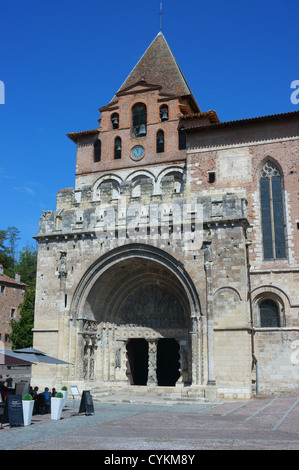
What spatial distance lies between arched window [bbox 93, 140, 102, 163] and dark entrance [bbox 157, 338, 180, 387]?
11.7m

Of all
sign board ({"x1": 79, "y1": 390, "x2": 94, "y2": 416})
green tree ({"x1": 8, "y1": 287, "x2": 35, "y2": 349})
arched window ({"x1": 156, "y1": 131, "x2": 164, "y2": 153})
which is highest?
arched window ({"x1": 156, "y1": 131, "x2": 164, "y2": 153})

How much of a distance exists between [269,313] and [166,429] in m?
12.7

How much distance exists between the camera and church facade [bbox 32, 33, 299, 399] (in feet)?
63.3

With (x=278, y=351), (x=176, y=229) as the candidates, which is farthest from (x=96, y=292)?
(x=278, y=351)

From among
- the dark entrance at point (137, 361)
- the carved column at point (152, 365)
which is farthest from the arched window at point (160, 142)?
the carved column at point (152, 365)

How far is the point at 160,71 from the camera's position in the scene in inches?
1261

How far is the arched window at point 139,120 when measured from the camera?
28953 mm

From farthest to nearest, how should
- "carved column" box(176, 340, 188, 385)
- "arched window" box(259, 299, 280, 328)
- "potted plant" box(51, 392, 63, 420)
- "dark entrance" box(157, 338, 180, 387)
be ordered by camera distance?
"dark entrance" box(157, 338, 180, 387) → "arched window" box(259, 299, 280, 328) → "carved column" box(176, 340, 188, 385) → "potted plant" box(51, 392, 63, 420)

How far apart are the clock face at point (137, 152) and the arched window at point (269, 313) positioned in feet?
36.6

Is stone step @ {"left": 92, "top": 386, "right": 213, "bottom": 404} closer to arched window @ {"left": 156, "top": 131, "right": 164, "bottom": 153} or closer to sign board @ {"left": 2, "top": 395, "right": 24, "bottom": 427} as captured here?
sign board @ {"left": 2, "top": 395, "right": 24, "bottom": 427}

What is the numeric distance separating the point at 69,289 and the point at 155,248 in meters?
4.34

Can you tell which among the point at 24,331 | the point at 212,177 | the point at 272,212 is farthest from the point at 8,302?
the point at 272,212

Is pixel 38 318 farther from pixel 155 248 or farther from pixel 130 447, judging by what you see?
pixel 130 447

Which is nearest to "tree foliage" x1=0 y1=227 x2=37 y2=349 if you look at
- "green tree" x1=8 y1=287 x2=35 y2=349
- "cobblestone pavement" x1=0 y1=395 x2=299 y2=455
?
"green tree" x1=8 y1=287 x2=35 y2=349
